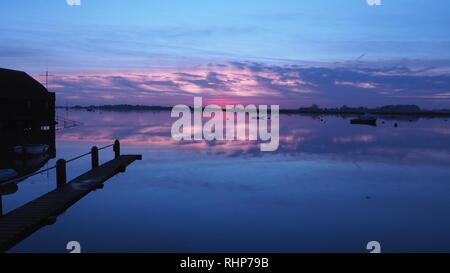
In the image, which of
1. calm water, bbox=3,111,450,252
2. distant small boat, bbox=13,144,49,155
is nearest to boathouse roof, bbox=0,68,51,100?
distant small boat, bbox=13,144,49,155

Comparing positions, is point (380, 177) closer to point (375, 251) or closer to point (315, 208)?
point (315, 208)

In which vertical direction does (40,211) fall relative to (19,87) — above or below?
below

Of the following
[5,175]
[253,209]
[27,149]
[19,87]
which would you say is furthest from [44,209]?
[19,87]

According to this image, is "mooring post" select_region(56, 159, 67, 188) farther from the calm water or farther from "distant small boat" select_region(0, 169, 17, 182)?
"distant small boat" select_region(0, 169, 17, 182)

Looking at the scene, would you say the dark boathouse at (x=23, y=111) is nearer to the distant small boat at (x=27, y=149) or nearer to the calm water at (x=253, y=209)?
the distant small boat at (x=27, y=149)

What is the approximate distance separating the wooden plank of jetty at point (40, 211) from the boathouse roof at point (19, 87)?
24.4m

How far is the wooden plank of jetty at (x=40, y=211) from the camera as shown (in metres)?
11.6

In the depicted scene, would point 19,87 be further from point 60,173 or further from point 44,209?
point 44,209

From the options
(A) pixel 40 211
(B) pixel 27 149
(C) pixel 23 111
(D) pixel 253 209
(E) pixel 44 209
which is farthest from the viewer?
(C) pixel 23 111

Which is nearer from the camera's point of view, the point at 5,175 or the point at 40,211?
the point at 40,211

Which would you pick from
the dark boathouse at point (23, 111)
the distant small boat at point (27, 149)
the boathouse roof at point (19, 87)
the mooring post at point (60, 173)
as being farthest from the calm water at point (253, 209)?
the boathouse roof at point (19, 87)

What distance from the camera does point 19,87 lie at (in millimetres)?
42031

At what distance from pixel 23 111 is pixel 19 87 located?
4227mm
